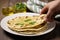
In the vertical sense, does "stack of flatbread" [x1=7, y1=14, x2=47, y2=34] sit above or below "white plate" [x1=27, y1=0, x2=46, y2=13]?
below

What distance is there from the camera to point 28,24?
1004mm

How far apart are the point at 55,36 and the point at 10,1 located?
1.98 feet

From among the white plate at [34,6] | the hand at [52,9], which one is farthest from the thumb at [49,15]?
the white plate at [34,6]

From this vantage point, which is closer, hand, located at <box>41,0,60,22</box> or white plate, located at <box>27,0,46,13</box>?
hand, located at <box>41,0,60,22</box>

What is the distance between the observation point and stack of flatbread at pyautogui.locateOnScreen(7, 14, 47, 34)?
951mm

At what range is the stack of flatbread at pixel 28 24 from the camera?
0.95 meters

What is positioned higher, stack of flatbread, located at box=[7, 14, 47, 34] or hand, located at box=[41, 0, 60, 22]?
hand, located at box=[41, 0, 60, 22]

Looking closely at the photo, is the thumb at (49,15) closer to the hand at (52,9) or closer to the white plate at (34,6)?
the hand at (52,9)

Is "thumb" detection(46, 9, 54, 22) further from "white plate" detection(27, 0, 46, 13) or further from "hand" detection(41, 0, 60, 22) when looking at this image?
"white plate" detection(27, 0, 46, 13)

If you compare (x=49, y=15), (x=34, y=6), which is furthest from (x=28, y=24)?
(x=34, y=6)

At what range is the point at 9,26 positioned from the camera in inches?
39.1

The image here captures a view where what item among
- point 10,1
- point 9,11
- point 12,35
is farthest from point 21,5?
point 12,35

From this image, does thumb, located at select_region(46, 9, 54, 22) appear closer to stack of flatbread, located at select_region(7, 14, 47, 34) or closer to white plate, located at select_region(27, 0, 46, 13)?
stack of flatbread, located at select_region(7, 14, 47, 34)

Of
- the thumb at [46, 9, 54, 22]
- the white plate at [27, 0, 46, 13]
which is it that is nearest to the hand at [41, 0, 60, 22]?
the thumb at [46, 9, 54, 22]
